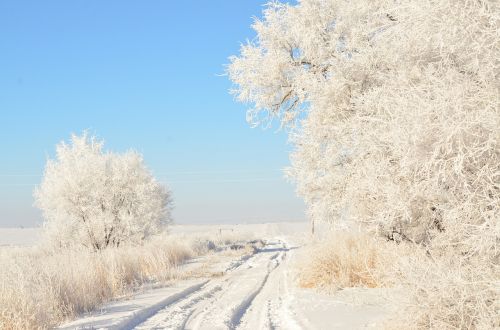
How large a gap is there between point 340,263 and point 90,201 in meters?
16.7

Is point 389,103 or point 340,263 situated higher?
point 389,103

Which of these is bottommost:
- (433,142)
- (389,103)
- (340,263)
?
(340,263)

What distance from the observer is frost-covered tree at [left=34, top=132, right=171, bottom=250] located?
24.7 m

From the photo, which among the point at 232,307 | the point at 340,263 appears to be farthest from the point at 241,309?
the point at 340,263

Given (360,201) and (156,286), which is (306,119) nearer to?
(360,201)

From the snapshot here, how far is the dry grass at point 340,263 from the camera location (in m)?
10.7

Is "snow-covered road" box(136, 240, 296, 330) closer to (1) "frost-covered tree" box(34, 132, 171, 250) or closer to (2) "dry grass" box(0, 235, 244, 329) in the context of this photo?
(2) "dry grass" box(0, 235, 244, 329)

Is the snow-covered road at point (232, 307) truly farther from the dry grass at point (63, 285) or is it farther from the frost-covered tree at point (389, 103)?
the frost-covered tree at point (389, 103)

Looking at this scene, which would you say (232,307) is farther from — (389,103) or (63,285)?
(389,103)

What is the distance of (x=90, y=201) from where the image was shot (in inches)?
982

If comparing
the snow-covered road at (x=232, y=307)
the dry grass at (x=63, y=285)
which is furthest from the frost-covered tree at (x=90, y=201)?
the snow-covered road at (x=232, y=307)

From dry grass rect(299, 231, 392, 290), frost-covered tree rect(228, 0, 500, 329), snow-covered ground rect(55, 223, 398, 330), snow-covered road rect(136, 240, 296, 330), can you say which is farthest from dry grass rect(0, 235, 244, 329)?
frost-covered tree rect(228, 0, 500, 329)

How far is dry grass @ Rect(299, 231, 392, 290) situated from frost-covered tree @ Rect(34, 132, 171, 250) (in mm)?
14835

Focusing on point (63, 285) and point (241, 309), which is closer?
point (63, 285)
